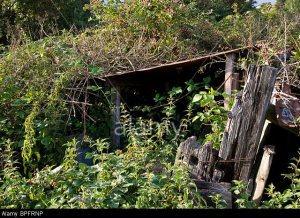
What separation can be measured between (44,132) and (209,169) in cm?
251

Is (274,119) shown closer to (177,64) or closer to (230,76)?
(230,76)

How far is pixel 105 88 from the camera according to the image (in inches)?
285

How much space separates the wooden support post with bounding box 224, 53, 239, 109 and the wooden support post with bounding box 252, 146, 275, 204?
1.68 meters

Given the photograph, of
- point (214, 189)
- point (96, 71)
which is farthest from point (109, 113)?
point (214, 189)

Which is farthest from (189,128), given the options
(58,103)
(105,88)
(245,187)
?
(245,187)

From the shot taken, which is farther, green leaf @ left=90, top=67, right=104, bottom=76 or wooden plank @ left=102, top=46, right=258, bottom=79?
green leaf @ left=90, top=67, right=104, bottom=76

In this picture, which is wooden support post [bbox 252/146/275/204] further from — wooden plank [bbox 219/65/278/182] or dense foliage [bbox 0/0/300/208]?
dense foliage [bbox 0/0/300/208]

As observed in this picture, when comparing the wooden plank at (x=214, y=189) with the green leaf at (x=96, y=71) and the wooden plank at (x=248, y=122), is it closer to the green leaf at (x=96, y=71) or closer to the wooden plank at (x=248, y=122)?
the wooden plank at (x=248, y=122)


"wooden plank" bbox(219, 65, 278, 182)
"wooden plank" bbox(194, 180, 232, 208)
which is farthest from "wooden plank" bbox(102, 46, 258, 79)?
"wooden plank" bbox(194, 180, 232, 208)

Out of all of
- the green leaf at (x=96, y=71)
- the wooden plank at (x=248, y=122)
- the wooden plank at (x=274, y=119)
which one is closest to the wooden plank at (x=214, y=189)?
the wooden plank at (x=248, y=122)

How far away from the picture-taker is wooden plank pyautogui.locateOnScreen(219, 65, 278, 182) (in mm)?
4634

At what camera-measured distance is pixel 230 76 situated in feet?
21.3

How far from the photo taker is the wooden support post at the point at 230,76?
646cm

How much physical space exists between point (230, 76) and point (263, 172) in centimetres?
198
